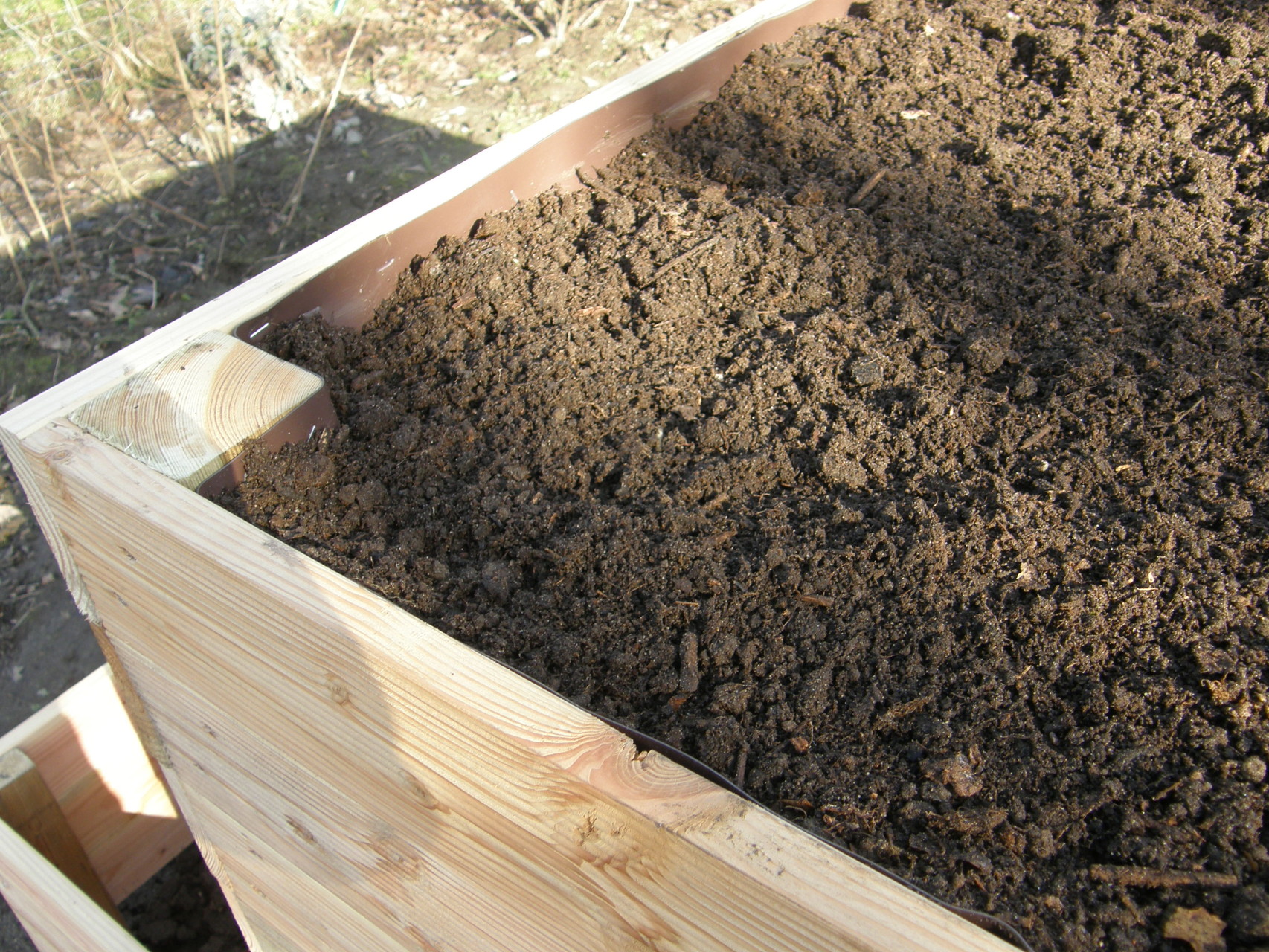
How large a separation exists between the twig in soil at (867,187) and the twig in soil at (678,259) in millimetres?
358

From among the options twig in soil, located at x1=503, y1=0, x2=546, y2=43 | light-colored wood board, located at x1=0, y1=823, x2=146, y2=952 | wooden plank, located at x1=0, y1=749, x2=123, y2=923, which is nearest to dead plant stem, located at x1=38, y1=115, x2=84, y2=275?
twig in soil, located at x1=503, y1=0, x2=546, y2=43

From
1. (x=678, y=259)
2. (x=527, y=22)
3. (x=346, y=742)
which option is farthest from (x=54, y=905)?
(x=527, y=22)

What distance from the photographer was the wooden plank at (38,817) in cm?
184

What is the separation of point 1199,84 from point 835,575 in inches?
72.5

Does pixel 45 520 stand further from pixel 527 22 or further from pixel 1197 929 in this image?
pixel 527 22

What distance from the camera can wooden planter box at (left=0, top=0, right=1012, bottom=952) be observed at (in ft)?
2.87

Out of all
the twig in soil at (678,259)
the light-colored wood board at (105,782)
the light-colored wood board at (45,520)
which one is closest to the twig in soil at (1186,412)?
the twig in soil at (678,259)

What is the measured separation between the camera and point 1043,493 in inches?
55.7

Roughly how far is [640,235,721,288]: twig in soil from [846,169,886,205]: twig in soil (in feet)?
1.17

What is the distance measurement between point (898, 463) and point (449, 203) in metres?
1.07

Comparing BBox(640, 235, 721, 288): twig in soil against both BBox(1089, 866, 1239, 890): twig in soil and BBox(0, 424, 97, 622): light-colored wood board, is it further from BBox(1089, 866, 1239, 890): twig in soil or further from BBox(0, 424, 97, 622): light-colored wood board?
BBox(1089, 866, 1239, 890): twig in soil

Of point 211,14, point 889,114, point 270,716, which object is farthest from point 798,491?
point 211,14

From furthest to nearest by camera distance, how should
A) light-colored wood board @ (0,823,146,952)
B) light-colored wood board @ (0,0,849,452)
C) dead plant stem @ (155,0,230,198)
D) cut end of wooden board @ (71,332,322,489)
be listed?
dead plant stem @ (155,0,230,198) → light-colored wood board @ (0,823,146,952) → light-colored wood board @ (0,0,849,452) → cut end of wooden board @ (71,332,322,489)

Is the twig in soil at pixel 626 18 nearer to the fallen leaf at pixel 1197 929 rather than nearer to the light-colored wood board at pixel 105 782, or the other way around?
the light-colored wood board at pixel 105 782
